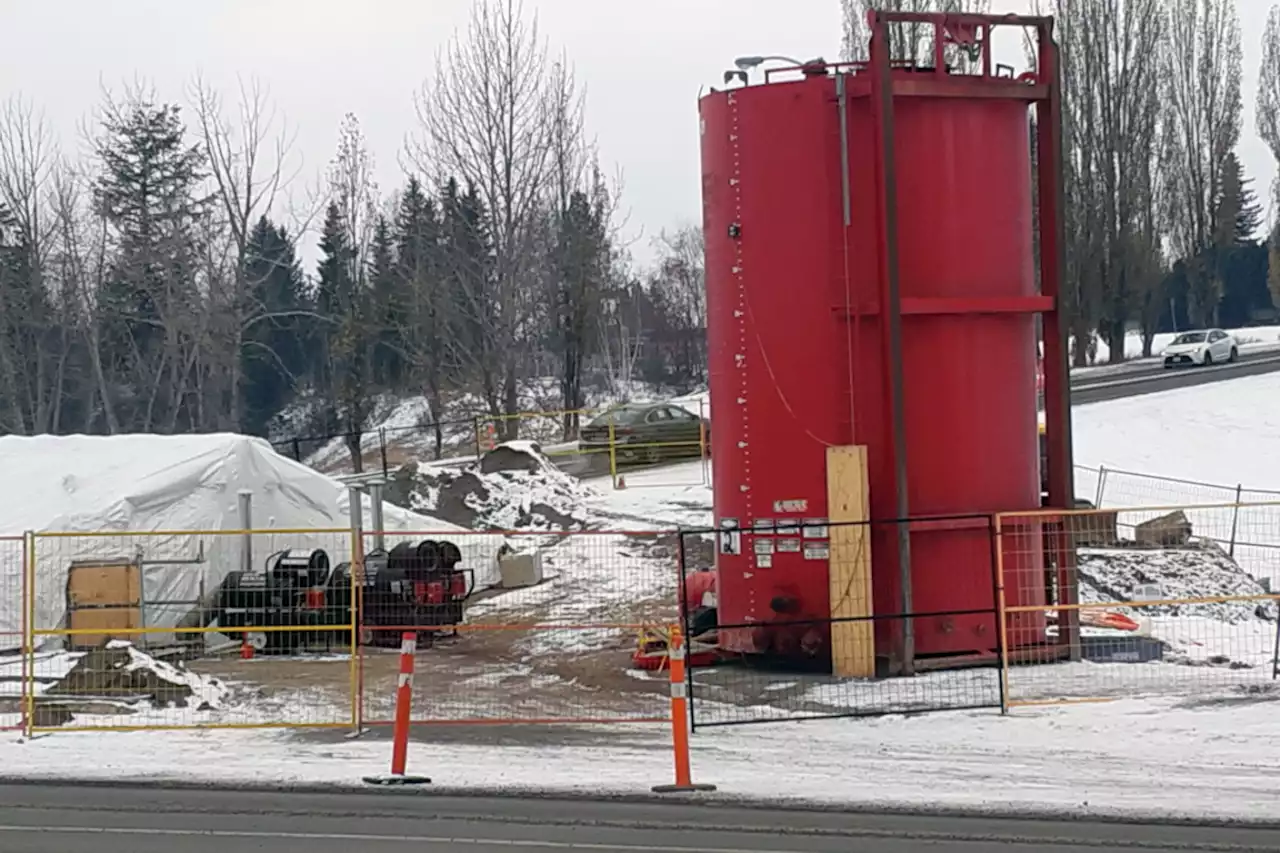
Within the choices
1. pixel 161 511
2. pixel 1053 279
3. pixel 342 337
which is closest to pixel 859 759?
pixel 1053 279

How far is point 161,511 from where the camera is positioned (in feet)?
76.7

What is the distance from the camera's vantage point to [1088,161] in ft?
196

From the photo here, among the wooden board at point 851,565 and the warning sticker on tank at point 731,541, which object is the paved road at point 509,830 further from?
the warning sticker on tank at point 731,541

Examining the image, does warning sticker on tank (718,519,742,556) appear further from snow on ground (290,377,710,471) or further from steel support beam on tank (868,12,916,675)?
snow on ground (290,377,710,471)

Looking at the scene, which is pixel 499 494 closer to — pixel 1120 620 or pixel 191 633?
pixel 191 633

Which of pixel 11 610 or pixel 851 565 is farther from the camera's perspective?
pixel 11 610

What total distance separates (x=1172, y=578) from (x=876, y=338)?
8.65 m

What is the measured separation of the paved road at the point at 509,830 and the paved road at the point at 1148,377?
118 feet

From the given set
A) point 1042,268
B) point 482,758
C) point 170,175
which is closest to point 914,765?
point 482,758

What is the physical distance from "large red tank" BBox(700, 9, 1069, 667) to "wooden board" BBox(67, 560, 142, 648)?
30.5 ft

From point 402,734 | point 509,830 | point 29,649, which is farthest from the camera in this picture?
point 29,649

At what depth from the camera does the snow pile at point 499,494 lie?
2880 centimetres

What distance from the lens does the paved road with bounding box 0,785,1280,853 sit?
28.5 ft

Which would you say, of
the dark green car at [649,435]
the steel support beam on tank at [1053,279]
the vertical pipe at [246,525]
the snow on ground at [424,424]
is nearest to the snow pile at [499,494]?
the dark green car at [649,435]
